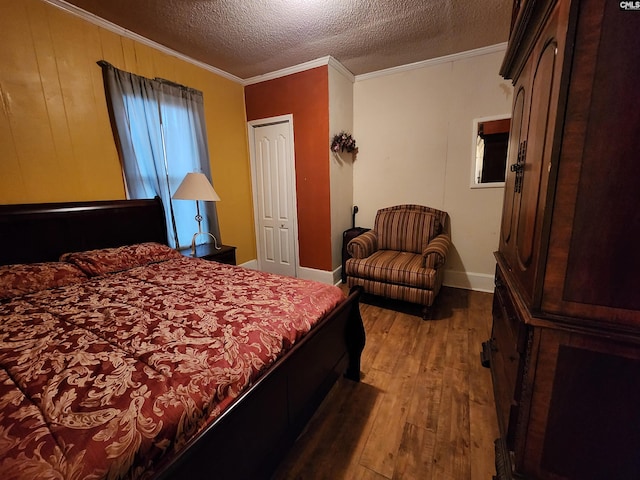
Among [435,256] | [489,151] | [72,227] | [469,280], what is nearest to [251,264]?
[72,227]

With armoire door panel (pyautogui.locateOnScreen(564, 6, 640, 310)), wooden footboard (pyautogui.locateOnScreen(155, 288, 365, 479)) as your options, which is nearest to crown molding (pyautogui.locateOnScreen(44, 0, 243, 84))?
wooden footboard (pyautogui.locateOnScreen(155, 288, 365, 479))

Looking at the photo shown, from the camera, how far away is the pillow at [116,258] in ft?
6.52

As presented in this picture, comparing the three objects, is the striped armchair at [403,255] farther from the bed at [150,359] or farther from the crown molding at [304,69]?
the crown molding at [304,69]

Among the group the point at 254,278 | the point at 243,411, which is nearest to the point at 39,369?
the point at 243,411

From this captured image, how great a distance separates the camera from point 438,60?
305 centimetres

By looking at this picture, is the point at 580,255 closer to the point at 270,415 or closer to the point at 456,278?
the point at 270,415

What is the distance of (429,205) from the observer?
11.1ft

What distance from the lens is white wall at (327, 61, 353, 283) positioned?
3.19m

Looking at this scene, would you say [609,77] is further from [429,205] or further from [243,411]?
[429,205]

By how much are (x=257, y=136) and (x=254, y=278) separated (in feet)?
8.24

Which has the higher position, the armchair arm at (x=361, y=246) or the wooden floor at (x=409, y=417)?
the armchair arm at (x=361, y=246)

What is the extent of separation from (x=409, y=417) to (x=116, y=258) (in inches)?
89.2

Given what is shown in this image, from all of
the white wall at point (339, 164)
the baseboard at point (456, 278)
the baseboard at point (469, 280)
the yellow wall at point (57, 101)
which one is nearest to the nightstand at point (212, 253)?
the yellow wall at point (57, 101)

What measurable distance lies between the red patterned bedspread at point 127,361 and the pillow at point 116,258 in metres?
0.24
